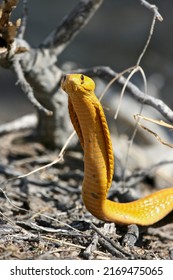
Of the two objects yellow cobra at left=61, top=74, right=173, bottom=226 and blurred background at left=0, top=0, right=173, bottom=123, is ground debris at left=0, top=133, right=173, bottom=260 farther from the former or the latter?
blurred background at left=0, top=0, right=173, bottom=123

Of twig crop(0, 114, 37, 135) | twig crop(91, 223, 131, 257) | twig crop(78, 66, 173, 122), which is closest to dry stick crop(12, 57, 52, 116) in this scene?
twig crop(78, 66, 173, 122)

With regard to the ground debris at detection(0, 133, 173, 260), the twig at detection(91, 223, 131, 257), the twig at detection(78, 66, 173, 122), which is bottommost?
the ground debris at detection(0, 133, 173, 260)

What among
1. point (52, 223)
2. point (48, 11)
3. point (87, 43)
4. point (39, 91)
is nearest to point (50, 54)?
point (39, 91)

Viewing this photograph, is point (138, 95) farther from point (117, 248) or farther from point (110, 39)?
point (110, 39)

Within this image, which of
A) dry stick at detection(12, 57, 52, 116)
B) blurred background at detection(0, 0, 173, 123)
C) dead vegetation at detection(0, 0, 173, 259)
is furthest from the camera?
blurred background at detection(0, 0, 173, 123)
